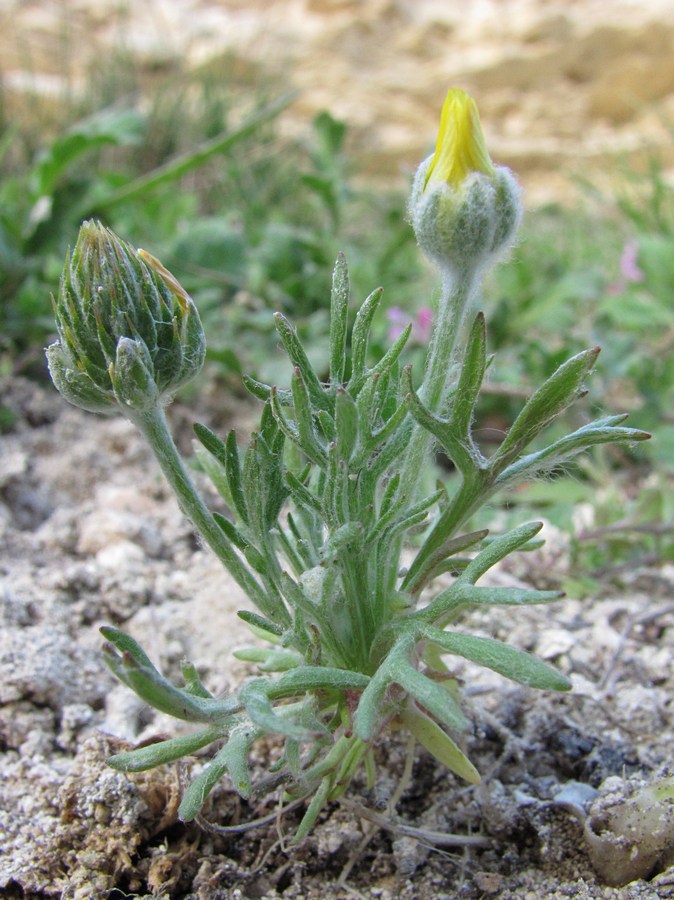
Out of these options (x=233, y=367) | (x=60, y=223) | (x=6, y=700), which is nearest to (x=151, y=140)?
(x=60, y=223)

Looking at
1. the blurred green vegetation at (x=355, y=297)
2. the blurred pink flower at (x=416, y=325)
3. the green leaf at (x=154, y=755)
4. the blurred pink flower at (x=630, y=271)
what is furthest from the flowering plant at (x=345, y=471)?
the blurred pink flower at (x=630, y=271)

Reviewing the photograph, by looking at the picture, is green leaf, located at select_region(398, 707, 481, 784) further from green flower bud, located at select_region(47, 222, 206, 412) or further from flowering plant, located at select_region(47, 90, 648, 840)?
green flower bud, located at select_region(47, 222, 206, 412)

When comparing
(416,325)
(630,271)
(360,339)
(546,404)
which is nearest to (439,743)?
(546,404)

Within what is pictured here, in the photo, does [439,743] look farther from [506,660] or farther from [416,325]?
[416,325]

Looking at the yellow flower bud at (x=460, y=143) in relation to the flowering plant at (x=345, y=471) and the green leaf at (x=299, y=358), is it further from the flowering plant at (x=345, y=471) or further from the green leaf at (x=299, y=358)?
the green leaf at (x=299, y=358)

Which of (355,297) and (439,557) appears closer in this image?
(439,557)

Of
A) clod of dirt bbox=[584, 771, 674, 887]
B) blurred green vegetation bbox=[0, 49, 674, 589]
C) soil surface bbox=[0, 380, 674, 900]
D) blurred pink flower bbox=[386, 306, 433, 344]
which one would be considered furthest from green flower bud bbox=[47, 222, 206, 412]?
blurred pink flower bbox=[386, 306, 433, 344]
